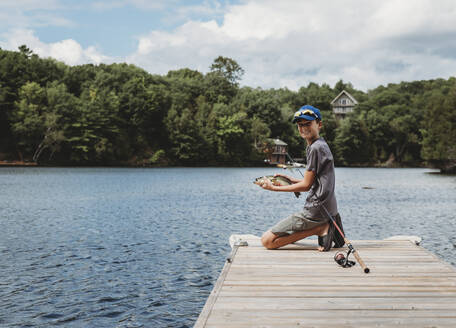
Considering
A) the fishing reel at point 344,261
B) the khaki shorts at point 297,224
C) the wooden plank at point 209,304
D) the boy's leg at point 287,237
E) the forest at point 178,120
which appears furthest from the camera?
the forest at point 178,120

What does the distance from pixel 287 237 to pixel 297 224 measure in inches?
13.2

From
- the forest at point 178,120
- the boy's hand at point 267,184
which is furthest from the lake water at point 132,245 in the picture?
the forest at point 178,120

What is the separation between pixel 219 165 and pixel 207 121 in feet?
30.2

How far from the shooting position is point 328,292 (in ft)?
15.4

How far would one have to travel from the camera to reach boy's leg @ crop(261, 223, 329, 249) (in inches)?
260

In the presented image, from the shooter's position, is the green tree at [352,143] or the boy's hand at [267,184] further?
the green tree at [352,143]

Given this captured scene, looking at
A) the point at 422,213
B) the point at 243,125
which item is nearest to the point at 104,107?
the point at 243,125

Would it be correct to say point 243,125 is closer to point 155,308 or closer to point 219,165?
point 219,165

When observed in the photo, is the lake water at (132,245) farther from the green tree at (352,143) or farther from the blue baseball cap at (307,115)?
the green tree at (352,143)

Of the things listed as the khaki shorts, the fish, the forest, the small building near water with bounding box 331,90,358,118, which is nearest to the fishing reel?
the khaki shorts

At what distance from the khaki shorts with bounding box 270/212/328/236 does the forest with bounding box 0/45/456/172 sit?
188 ft

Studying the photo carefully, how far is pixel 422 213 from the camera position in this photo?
20750 mm

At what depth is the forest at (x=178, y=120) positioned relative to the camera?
6756 centimetres

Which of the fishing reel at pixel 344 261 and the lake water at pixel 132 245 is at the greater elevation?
the fishing reel at pixel 344 261
